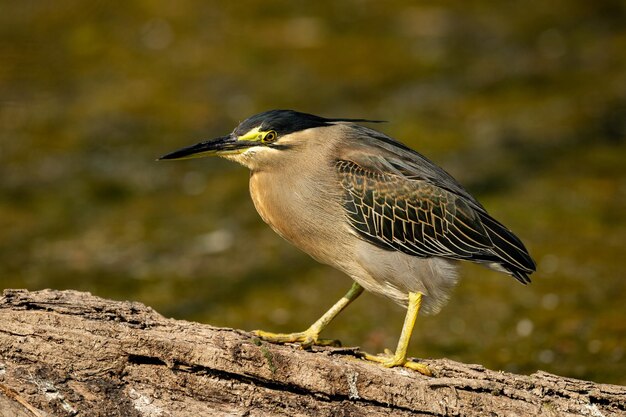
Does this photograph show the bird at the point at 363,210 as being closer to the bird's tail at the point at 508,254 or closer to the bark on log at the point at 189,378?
the bird's tail at the point at 508,254

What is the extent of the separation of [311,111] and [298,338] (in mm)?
8554

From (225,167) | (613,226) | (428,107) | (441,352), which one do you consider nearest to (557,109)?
(428,107)

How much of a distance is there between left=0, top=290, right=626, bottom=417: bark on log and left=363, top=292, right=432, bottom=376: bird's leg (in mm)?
149

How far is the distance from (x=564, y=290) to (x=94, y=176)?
6606 mm

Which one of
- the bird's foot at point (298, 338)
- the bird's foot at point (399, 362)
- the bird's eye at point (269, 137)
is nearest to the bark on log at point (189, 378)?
the bird's foot at point (399, 362)

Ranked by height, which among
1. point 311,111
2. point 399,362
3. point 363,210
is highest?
point 311,111

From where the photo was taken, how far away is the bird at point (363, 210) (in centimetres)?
597

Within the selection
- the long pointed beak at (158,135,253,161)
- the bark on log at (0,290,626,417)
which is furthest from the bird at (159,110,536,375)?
the bark on log at (0,290,626,417)

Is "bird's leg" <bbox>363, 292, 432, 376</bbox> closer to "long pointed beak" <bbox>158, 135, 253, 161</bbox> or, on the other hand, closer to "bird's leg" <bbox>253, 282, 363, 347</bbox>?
"bird's leg" <bbox>253, 282, 363, 347</bbox>

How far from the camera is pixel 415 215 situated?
6195 mm

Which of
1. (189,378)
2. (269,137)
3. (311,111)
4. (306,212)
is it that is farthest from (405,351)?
(311,111)

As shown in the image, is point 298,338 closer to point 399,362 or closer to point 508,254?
point 399,362

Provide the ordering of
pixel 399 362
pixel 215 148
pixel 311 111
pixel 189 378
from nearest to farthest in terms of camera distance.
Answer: pixel 189 378, pixel 399 362, pixel 215 148, pixel 311 111

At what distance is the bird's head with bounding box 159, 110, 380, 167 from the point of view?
5.90 m
